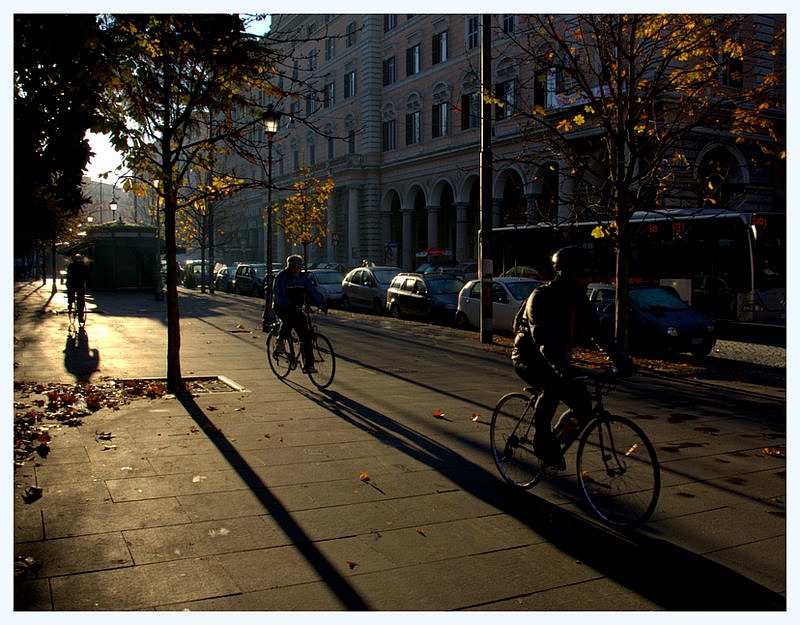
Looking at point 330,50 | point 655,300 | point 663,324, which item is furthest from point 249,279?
point 330,50

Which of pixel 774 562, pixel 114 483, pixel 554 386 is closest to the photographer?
pixel 774 562

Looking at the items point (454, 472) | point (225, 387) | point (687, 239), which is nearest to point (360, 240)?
point (687, 239)

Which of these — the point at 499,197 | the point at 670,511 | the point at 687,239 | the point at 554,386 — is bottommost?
the point at 670,511

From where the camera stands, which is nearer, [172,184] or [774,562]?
[774,562]

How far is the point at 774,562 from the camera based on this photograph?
4.45 m

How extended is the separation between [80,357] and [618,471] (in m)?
10.7

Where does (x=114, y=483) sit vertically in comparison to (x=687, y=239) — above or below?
below

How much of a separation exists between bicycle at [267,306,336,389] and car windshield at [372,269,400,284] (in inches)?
575

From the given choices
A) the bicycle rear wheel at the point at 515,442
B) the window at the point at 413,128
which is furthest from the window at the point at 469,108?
the bicycle rear wheel at the point at 515,442

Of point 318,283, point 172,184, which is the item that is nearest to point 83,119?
point 172,184

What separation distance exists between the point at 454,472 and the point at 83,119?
459cm

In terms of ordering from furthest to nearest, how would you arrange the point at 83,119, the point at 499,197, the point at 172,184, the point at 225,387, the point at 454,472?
the point at 499,197, the point at 225,387, the point at 172,184, the point at 83,119, the point at 454,472

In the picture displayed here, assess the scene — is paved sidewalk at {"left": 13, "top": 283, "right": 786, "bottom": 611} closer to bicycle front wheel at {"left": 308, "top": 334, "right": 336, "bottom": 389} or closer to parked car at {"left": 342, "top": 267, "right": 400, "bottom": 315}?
bicycle front wheel at {"left": 308, "top": 334, "right": 336, "bottom": 389}

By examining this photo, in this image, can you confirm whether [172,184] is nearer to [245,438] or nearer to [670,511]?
[245,438]
